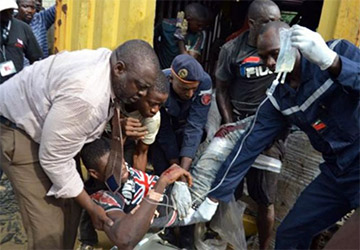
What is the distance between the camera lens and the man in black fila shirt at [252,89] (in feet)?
8.18

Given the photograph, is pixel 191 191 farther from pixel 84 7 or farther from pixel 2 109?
pixel 84 7

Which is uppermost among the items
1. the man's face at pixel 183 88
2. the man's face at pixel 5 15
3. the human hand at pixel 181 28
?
the man's face at pixel 5 15

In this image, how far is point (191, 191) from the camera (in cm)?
233

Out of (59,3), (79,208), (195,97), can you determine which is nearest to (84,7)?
(59,3)

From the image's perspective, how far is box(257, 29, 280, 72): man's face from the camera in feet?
6.12

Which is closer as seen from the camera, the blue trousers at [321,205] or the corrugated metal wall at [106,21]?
the blue trousers at [321,205]

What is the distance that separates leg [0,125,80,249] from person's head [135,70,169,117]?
0.58 metres

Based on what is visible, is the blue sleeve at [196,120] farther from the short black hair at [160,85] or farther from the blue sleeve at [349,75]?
the blue sleeve at [349,75]

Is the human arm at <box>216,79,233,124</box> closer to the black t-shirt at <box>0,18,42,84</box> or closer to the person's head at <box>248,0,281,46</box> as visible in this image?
the person's head at <box>248,0,281,46</box>

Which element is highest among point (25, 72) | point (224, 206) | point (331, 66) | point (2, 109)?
point (331, 66)

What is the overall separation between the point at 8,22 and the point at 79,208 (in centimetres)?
181

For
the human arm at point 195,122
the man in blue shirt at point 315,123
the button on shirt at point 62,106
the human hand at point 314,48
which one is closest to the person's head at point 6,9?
the button on shirt at point 62,106

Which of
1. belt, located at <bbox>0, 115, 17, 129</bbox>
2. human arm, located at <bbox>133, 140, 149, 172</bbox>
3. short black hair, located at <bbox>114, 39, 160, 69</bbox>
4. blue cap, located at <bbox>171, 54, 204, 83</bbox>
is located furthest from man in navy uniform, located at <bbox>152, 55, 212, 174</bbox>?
belt, located at <bbox>0, 115, 17, 129</bbox>

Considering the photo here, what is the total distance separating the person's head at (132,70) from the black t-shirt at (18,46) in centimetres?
171
